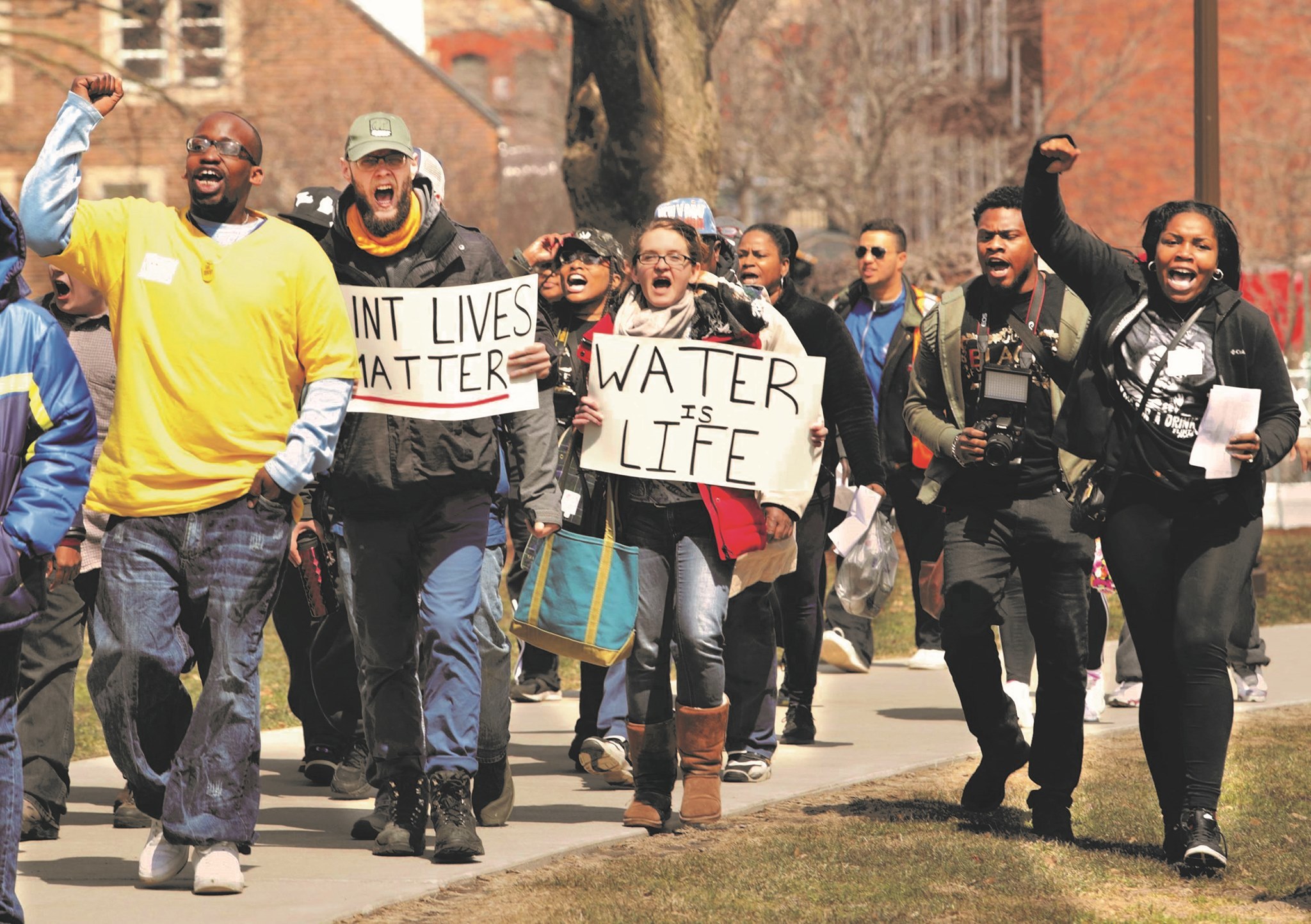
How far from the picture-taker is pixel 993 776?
274 inches

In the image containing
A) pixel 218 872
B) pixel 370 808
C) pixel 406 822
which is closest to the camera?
pixel 218 872

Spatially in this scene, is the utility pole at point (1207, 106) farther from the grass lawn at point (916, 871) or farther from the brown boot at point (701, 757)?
Result: the brown boot at point (701, 757)

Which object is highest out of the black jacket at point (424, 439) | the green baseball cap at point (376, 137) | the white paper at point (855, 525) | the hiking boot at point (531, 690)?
the green baseball cap at point (376, 137)

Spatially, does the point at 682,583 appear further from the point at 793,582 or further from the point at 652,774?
the point at 793,582

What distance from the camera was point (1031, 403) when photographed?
695 centimetres

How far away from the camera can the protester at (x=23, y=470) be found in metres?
4.98

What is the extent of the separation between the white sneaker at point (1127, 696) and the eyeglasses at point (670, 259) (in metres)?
4.12

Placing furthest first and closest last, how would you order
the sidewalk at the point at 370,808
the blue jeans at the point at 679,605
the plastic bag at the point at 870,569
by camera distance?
1. the plastic bag at the point at 870,569
2. the blue jeans at the point at 679,605
3. the sidewalk at the point at 370,808

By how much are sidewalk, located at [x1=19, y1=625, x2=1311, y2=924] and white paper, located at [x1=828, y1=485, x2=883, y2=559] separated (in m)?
0.83

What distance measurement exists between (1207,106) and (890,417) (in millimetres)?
4040

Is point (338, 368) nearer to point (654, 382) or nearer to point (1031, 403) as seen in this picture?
point (654, 382)

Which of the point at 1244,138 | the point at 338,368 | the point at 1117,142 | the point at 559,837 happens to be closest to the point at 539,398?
the point at 338,368

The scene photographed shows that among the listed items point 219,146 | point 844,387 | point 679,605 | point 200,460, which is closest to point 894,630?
point 844,387

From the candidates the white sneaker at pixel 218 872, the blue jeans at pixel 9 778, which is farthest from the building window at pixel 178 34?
the blue jeans at pixel 9 778
